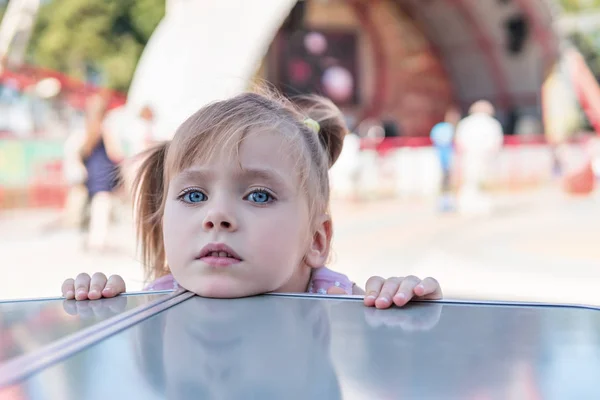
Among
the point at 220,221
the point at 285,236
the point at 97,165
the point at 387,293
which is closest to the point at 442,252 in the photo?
the point at 97,165

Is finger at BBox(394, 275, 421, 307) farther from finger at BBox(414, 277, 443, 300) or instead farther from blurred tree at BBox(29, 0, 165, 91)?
blurred tree at BBox(29, 0, 165, 91)

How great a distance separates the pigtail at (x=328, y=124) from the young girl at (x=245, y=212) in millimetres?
231

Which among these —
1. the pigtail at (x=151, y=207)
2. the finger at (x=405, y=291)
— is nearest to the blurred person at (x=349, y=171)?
the pigtail at (x=151, y=207)

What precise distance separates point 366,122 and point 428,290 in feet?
55.0

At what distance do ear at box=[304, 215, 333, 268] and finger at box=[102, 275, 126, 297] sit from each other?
41 cm

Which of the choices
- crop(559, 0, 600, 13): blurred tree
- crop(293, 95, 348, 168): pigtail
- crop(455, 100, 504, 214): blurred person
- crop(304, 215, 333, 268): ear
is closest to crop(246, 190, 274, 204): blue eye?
crop(304, 215, 333, 268): ear

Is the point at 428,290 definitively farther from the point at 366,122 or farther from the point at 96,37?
the point at 96,37

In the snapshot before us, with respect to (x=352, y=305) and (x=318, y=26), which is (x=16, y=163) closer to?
(x=352, y=305)

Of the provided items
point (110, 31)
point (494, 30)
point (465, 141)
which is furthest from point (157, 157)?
point (110, 31)

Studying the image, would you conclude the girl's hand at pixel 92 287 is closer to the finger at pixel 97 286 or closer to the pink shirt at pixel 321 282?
the finger at pixel 97 286

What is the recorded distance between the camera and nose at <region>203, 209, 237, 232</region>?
4.10 feet

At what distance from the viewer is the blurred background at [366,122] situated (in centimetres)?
601

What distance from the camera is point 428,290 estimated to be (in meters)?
1.15

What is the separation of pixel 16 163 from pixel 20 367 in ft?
28.4
